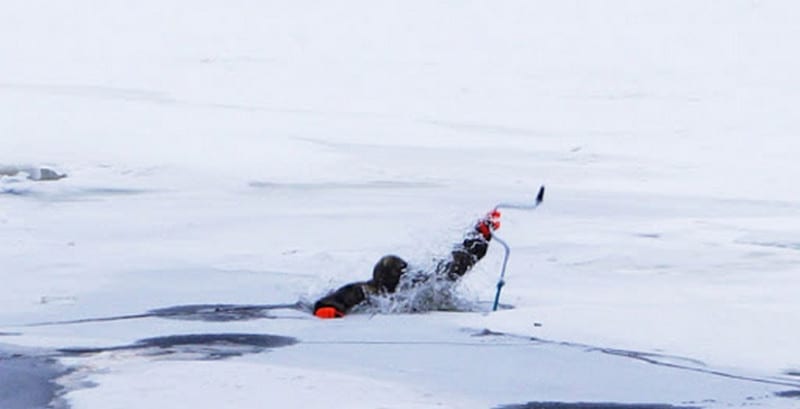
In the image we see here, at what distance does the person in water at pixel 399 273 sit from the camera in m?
9.88

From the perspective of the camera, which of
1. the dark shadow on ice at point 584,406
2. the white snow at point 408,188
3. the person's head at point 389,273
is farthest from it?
the person's head at point 389,273

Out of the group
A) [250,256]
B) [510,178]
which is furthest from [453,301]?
[510,178]

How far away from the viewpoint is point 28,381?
779cm

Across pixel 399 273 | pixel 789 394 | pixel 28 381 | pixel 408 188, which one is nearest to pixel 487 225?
pixel 399 273

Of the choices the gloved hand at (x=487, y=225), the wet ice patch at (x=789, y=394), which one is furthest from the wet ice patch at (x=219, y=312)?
the wet ice patch at (x=789, y=394)

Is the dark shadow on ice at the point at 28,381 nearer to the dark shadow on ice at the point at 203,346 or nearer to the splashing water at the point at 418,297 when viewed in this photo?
the dark shadow on ice at the point at 203,346

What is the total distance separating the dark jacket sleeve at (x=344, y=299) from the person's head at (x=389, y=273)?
5.1 inches

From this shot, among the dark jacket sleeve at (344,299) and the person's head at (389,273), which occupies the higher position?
the person's head at (389,273)

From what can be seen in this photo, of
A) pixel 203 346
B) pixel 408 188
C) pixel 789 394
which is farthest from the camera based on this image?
pixel 408 188

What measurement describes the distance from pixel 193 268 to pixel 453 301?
8.92 feet

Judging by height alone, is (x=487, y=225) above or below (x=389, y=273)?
above

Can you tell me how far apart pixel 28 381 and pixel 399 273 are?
2.81 meters

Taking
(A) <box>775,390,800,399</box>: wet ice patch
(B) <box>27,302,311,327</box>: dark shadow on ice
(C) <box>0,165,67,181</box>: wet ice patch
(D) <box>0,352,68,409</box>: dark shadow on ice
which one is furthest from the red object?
(C) <box>0,165,67,181</box>: wet ice patch

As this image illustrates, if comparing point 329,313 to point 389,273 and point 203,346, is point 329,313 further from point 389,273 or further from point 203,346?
point 203,346
